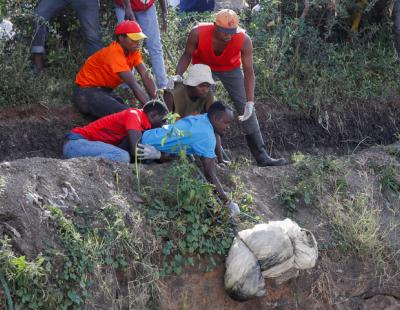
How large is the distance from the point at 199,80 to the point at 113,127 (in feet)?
2.94

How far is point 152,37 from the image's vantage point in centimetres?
916

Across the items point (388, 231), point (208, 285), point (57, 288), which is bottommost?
point (388, 231)

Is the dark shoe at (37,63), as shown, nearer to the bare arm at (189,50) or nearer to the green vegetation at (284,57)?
the green vegetation at (284,57)


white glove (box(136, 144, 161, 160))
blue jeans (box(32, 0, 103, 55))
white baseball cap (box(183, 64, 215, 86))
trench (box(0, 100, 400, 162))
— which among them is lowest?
trench (box(0, 100, 400, 162))

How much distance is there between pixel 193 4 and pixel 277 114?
1.92 m

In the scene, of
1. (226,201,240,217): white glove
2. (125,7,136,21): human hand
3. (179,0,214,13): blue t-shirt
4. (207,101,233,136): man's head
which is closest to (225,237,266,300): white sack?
(226,201,240,217): white glove

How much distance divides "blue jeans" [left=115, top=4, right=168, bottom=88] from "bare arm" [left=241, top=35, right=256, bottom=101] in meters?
0.95

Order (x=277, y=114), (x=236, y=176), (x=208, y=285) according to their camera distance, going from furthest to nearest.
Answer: (x=277, y=114) < (x=236, y=176) < (x=208, y=285)

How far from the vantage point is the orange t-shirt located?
8.40 m

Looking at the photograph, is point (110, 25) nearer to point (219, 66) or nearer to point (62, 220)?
point (219, 66)

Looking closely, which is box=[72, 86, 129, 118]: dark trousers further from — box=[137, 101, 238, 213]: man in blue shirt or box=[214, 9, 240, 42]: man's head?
box=[214, 9, 240, 42]: man's head

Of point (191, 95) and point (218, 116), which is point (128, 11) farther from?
point (218, 116)

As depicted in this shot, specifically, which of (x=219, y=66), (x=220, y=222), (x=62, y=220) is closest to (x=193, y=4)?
(x=219, y=66)

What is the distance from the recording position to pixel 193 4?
37.6ft
